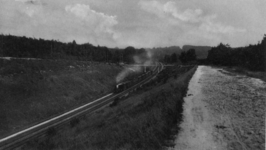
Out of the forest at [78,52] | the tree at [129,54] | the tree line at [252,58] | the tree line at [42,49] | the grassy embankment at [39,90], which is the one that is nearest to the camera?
the grassy embankment at [39,90]

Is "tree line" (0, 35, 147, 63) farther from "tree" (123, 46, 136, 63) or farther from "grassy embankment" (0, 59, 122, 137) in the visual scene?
"tree" (123, 46, 136, 63)

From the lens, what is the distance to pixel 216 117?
11.8 metres

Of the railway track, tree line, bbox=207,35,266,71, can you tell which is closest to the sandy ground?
the railway track

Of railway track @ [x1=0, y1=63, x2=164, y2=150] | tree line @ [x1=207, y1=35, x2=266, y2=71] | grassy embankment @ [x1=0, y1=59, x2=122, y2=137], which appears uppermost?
tree line @ [x1=207, y1=35, x2=266, y2=71]

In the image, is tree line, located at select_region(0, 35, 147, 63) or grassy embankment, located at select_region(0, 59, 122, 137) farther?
tree line, located at select_region(0, 35, 147, 63)

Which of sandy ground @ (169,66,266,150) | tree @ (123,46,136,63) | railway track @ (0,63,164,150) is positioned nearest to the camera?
sandy ground @ (169,66,266,150)

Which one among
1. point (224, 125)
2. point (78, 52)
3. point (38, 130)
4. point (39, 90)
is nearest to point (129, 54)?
point (78, 52)

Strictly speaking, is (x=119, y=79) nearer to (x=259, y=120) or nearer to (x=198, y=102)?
(x=198, y=102)

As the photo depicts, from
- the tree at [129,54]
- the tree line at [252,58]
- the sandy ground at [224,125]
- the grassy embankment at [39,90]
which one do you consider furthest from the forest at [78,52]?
the sandy ground at [224,125]

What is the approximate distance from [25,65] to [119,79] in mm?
33328

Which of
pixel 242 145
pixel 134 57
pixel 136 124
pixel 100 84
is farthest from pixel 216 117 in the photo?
pixel 134 57

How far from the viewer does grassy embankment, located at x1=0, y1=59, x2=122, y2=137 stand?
2705 cm

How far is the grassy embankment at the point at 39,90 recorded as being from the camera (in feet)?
88.7

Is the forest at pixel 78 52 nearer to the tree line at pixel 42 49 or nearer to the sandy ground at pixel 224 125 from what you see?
the tree line at pixel 42 49
